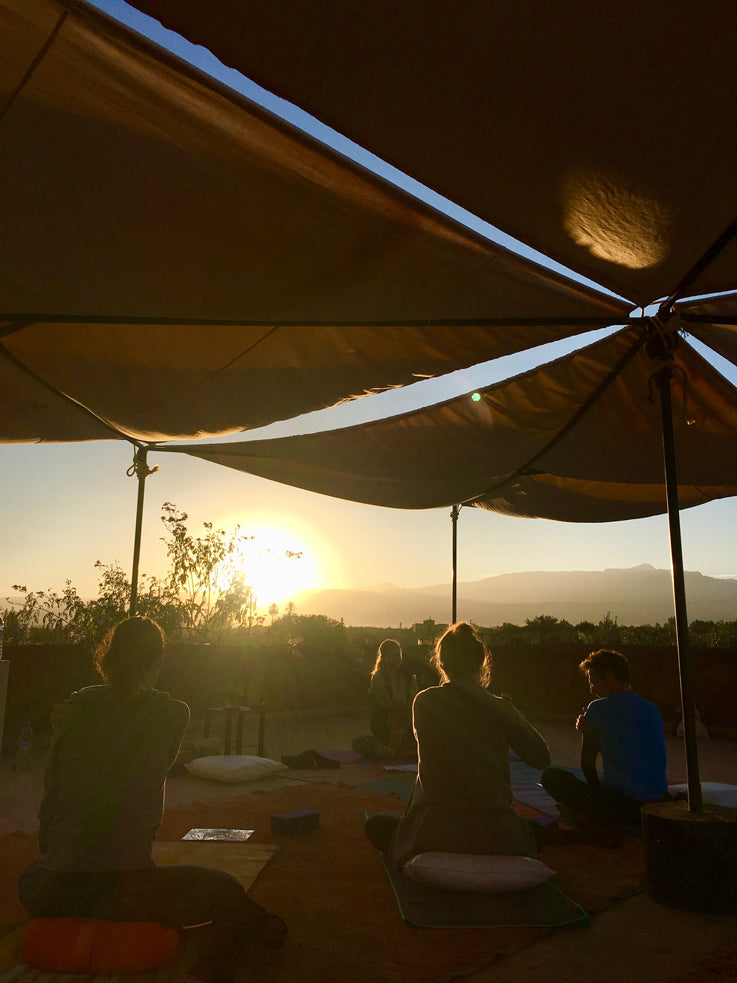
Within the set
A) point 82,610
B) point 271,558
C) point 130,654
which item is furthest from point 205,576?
point 130,654

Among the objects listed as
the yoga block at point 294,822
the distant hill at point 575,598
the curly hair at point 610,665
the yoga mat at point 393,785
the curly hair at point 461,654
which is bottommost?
the yoga mat at point 393,785

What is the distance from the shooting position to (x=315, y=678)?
390 inches

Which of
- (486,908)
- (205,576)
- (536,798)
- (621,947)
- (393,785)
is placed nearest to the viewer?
(621,947)

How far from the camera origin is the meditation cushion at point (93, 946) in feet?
6.95

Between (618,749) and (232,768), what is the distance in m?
3.09

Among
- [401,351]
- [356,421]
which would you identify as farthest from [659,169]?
[356,421]

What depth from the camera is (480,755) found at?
294 centimetres

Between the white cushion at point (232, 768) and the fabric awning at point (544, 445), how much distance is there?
2429 mm

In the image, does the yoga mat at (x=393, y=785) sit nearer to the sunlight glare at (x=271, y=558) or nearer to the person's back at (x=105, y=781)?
the person's back at (x=105, y=781)

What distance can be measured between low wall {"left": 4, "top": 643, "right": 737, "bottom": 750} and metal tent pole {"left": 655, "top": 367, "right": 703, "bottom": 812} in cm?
466

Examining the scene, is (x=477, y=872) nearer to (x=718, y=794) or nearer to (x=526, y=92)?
(x=718, y=794)

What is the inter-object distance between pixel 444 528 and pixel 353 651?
11.9ft

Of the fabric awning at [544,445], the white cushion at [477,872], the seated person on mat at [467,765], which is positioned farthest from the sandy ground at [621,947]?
the fabric awning at [544,445]

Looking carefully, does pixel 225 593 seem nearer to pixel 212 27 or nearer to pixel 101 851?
pixel 101 851
